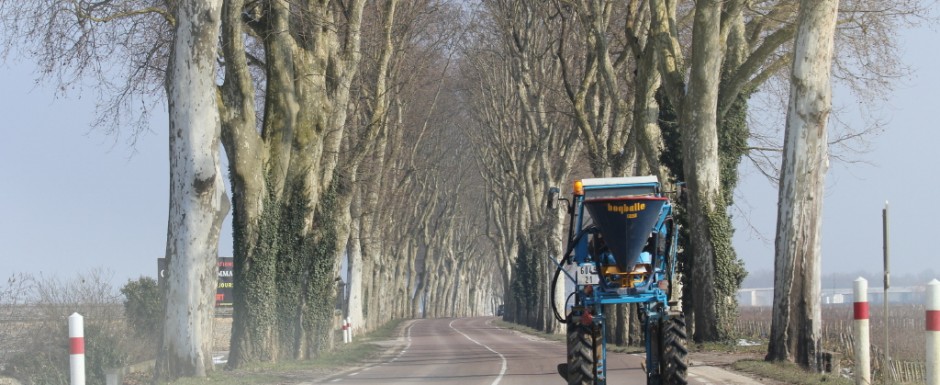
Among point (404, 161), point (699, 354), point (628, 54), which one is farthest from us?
point (404, 161)

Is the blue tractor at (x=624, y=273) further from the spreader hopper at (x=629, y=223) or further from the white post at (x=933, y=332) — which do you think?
the white post at (x=933, y=332)

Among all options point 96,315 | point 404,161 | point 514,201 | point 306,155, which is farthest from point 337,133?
point 514,201

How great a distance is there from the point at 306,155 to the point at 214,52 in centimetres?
751

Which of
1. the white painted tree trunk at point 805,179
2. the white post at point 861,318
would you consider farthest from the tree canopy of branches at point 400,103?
the white post at point 861,318

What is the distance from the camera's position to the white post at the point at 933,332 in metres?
9.32

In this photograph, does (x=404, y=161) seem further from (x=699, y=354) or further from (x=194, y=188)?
(x=194, y=188)

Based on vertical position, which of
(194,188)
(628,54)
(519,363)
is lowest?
(519,363)

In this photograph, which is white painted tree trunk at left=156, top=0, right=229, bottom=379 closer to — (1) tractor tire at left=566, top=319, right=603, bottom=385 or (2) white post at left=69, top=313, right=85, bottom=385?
(1) tractor tire at left=566, top=319, right=603, bottom=385

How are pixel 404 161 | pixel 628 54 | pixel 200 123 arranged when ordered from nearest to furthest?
pixel 200 123, pixel 628 54, pixel 404 161

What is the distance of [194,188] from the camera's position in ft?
55.1

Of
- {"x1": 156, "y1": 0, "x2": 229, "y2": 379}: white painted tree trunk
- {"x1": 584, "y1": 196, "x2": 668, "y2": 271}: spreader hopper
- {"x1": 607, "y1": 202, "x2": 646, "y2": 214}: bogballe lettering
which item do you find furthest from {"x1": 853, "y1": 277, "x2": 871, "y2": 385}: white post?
{"x1": 156, "y1": 0, "x2": 229, "y2": 379}: white painted tree trunk

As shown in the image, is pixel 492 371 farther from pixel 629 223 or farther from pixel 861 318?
pixel 861 318

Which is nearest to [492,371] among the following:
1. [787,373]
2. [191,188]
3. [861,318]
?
[787,373]

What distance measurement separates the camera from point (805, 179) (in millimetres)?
16844
